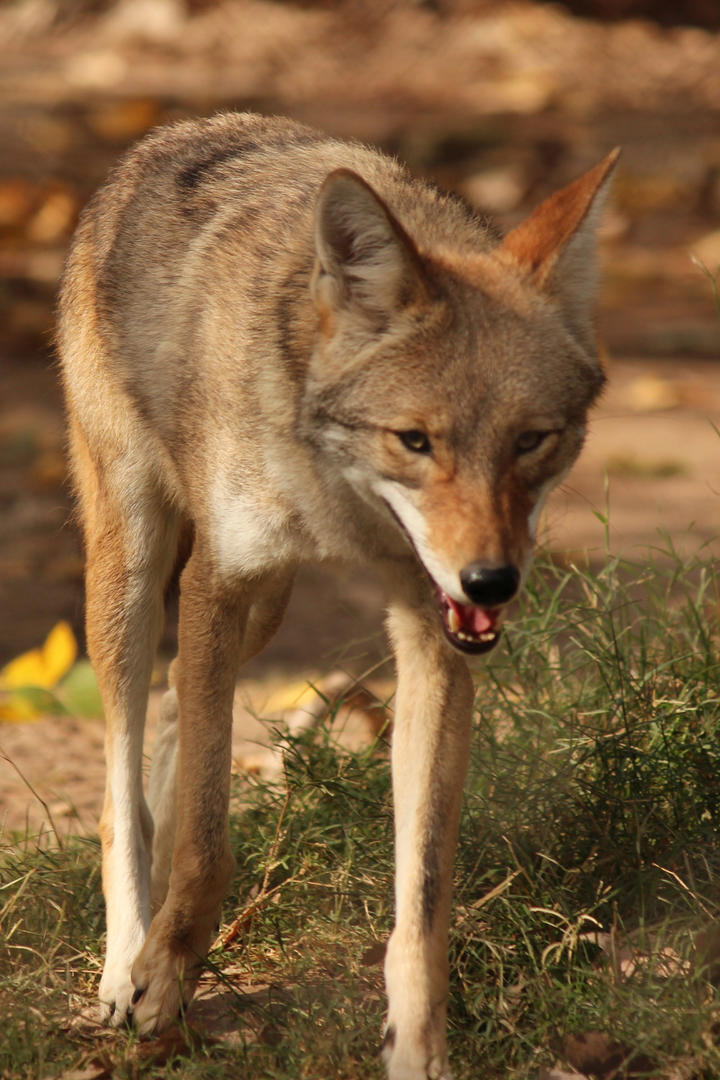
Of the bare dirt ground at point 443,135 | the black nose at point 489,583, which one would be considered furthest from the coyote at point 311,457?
the bare dirt ground at point 443,135

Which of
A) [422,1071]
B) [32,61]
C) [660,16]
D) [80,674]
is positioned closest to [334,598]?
[80,674]

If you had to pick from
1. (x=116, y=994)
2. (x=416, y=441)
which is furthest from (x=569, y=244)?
(x=116, y=994)

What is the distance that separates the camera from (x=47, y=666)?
562 cm

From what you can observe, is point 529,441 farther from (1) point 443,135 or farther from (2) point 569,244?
(1) point 443,135

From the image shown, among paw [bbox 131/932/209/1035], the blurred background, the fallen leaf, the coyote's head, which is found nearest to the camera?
the coyote's head

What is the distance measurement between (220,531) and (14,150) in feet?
30.0

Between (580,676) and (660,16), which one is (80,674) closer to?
(580,676)

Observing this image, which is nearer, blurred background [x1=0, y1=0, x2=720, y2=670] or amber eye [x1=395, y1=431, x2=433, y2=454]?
amber eye [x1=395, y1=431, x2=433, y2=454]

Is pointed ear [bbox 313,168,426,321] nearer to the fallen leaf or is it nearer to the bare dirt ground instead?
the fallen leaf

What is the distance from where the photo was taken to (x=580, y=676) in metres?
4.35

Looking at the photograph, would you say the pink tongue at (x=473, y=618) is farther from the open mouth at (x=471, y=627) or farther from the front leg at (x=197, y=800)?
the front leg at (x=197, y=800)

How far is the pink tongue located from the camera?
9.92ft

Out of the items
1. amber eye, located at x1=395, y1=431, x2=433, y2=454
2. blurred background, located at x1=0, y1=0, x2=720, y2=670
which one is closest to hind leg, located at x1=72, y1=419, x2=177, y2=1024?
amber eye, located at x1=395, y1=431, x2=433, y2=454

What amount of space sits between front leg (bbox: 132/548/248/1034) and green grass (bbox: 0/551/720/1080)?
9cm
